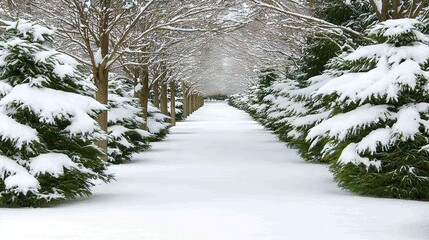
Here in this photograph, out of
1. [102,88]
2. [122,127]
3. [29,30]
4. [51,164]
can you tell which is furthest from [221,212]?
[122,127]

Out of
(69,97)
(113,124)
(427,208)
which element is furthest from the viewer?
(113,124)

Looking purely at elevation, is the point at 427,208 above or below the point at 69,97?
below

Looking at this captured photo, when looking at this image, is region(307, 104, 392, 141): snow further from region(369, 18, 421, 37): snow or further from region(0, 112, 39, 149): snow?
region(0, 112, 39, 149): snow

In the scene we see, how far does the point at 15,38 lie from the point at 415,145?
6293 millimetres

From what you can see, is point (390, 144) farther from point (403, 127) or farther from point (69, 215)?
point (69, 215)

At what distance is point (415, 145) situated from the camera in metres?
Result: 9.97

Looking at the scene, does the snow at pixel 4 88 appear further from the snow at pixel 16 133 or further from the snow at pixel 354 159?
the snow at pixel 354 159

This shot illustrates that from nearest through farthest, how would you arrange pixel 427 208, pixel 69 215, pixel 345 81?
1. pixel 69 215
2. pixel 427 208
3. pixel 345 81

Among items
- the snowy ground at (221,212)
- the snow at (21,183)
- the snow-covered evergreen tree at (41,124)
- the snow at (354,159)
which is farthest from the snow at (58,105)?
the snow at (354,159)

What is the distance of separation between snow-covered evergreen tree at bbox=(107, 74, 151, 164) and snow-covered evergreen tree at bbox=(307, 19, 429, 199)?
7077mm

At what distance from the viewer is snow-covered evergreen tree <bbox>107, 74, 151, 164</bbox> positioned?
16672 millimetres

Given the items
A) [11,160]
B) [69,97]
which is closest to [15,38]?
[69,97]

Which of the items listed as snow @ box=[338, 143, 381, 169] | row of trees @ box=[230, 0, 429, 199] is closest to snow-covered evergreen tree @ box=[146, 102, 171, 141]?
row of trees @ box=[230, 0, 429, 199]

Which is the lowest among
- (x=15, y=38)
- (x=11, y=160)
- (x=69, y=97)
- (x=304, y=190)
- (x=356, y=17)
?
(x=304, y=190)
